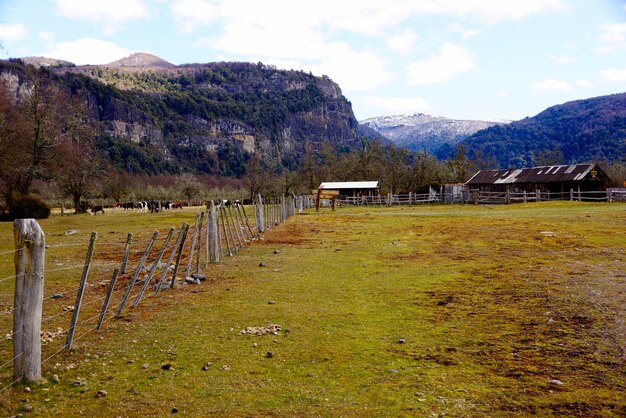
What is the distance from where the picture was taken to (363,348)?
8.06 metres

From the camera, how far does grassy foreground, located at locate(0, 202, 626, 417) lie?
6.05m

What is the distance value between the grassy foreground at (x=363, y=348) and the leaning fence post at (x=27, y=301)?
27cm

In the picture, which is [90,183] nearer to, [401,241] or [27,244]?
[401,241]

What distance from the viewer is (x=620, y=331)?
817 cm

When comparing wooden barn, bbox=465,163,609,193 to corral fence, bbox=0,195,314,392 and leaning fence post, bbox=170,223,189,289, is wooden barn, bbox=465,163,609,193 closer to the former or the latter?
corral fence, bbox=0,195,314,392

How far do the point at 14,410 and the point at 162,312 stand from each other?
4.63 meters

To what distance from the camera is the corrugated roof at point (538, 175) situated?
60656 millimetres

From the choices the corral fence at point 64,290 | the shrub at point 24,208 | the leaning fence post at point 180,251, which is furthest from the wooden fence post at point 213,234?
the shrub at point 24,208

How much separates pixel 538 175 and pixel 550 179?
117 inches

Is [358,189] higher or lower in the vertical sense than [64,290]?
higher

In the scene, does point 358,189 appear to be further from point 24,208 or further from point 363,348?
point 363,348

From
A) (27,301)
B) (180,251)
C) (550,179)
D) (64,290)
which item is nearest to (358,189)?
(550,179)

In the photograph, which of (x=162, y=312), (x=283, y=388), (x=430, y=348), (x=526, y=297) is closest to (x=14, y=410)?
(x=283, y=388)

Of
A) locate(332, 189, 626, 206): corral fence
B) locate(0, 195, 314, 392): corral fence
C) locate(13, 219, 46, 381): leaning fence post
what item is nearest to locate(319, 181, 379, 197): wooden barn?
locate(332, 189, 626, 206): corral fence
